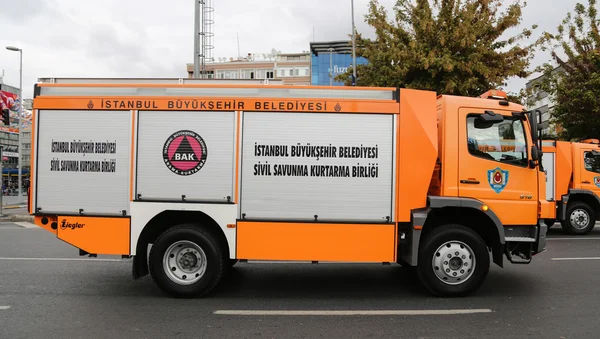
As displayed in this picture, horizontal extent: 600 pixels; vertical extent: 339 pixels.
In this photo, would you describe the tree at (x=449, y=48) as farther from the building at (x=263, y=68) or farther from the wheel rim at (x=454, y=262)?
the building at (x=263, y=68)

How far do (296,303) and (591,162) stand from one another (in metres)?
10.9

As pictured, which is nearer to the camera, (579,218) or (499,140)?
(499,140)

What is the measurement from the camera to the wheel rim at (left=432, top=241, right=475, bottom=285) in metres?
5.71

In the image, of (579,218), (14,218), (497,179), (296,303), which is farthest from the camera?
(14,218)

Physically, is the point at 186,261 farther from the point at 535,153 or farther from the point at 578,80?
the point at 578,80

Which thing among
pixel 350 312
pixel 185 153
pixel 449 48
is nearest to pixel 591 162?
pixel 449 48

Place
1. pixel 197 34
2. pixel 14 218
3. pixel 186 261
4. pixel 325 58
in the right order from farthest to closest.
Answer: pixel 325 58 < pixel 14 218 < pixel 197 34 < pixel 186 261

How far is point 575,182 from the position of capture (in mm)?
12359

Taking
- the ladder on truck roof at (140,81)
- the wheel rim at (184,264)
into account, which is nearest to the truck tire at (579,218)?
the ladder on truck roof at (140,81)

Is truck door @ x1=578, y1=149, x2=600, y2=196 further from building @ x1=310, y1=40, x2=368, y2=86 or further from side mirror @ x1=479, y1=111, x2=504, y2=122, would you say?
building @ x1=310, y1=40, x2=368, y2=86

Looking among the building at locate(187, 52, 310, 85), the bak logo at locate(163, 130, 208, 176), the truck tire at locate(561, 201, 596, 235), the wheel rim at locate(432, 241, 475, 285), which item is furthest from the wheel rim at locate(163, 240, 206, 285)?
the building at locate(187, 52, 310, 85)

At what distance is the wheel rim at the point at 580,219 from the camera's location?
12.3m

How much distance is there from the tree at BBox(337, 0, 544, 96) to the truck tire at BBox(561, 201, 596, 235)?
5.36 m

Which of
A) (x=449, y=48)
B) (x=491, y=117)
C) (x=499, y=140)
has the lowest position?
(x=499, y=140)
